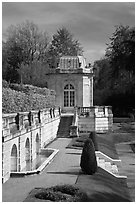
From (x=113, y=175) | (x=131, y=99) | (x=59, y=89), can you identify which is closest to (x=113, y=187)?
(x=113, y=175)

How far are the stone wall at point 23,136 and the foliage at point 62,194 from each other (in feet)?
9.09

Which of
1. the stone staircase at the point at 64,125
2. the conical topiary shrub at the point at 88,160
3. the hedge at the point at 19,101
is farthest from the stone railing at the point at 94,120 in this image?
the conical topiary shrub at the point at 88,160

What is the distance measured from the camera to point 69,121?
32312mm

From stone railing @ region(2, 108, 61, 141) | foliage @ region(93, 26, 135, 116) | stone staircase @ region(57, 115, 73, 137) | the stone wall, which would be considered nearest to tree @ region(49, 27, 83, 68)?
foliage @ region(93, 26, 135, 116)

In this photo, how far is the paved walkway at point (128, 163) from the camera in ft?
50.9

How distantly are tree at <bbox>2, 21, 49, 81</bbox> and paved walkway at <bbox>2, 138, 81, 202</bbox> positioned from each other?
28.0 metres

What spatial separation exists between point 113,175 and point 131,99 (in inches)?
1173

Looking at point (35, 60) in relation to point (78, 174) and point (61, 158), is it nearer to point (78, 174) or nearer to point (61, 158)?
point (61, 158)

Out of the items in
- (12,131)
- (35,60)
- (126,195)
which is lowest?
(126,195)

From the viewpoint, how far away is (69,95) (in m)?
38.0

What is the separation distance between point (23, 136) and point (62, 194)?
679 cm

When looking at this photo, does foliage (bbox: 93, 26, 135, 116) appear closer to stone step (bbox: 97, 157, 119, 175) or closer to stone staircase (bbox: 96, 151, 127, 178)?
stone staircase (bbox: 96, 151, 127, 178)

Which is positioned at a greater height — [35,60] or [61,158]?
[35,60]

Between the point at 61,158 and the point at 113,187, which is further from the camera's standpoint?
the point at 61,158
